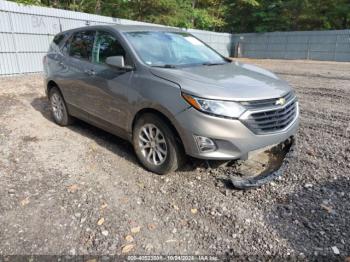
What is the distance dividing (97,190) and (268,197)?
1.92 metres

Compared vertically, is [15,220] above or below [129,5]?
below

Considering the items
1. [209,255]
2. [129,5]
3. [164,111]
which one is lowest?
[209,255]

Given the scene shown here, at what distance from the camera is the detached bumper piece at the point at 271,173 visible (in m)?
3.33

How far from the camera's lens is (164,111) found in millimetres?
3371

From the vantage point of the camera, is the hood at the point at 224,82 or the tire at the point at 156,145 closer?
the hood at the point at 224,82

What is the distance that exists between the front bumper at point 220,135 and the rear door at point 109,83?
101cm

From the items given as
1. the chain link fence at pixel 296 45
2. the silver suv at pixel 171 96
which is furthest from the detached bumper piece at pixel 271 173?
the chain link fence at pixel 296 45

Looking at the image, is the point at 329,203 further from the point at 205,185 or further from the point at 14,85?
the point at 14,85

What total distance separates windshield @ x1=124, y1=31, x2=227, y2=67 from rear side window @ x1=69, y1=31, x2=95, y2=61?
848 mm

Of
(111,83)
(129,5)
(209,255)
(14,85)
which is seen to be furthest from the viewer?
(129,5)

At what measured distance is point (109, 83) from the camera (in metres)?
4.08

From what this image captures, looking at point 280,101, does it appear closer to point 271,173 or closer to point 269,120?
point 269,120

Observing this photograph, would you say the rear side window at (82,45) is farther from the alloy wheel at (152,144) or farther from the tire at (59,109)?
the alloy wheel at (152,144)

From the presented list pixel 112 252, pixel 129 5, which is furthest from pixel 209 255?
pixel 129 5
